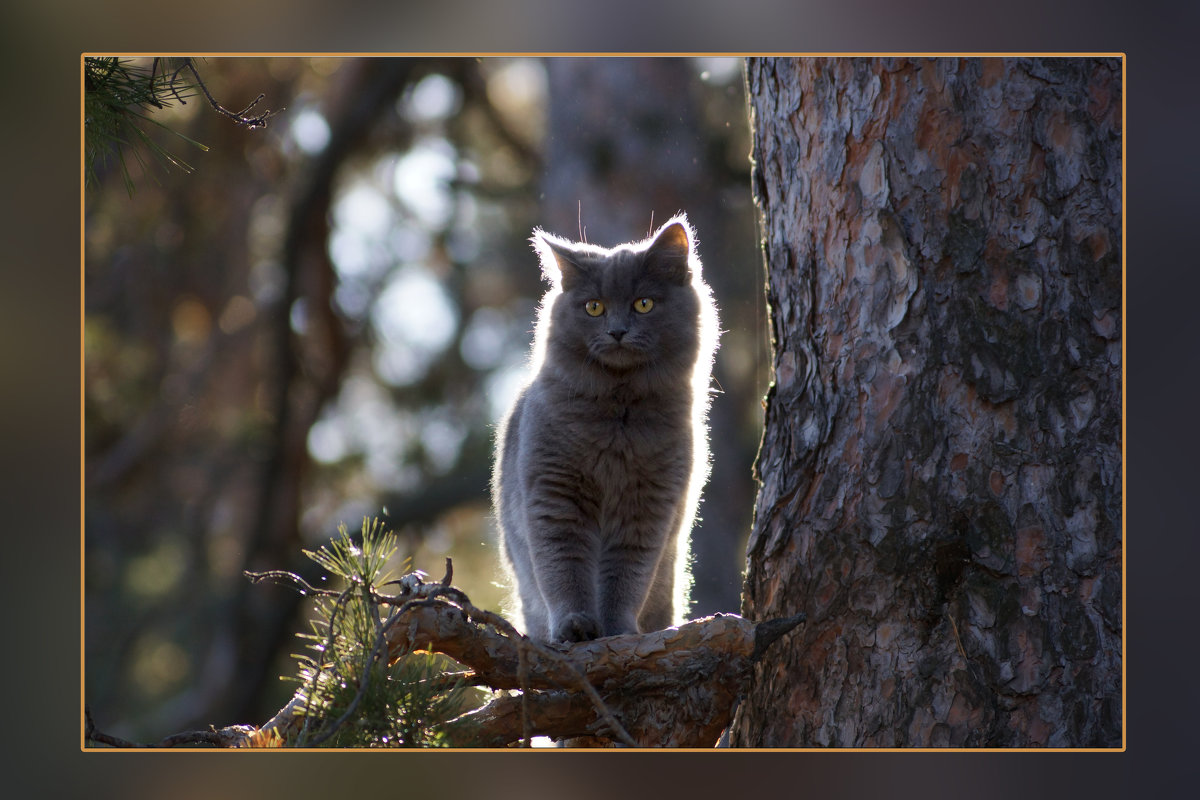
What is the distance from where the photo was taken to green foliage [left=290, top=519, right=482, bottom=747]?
4.98ft

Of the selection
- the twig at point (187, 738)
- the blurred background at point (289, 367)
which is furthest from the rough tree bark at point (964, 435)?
the blurred background at point (289, 367)

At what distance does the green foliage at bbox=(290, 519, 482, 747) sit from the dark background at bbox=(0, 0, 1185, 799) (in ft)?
0.69

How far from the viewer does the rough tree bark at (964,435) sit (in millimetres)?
1904

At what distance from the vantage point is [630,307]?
256cm

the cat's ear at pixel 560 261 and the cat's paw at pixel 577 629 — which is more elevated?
the cat's ear at pixel 560 261

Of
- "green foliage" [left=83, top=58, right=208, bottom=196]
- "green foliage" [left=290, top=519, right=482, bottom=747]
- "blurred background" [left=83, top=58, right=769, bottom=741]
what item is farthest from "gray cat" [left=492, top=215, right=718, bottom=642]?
"blurred background" [left=83, top=58, right=769, bottom=741]

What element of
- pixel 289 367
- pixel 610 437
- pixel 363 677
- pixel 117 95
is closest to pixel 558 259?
pixel 610 437

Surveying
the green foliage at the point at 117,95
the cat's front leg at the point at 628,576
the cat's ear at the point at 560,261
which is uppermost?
the green foliage at the point at 117,95

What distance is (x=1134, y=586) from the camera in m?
1.85

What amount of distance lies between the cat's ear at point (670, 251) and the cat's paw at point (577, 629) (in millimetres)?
993

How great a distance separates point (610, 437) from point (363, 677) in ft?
3.64

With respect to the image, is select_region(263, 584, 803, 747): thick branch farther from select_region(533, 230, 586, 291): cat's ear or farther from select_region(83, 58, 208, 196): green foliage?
select_region(83, 58, 208, 196): green foliage
